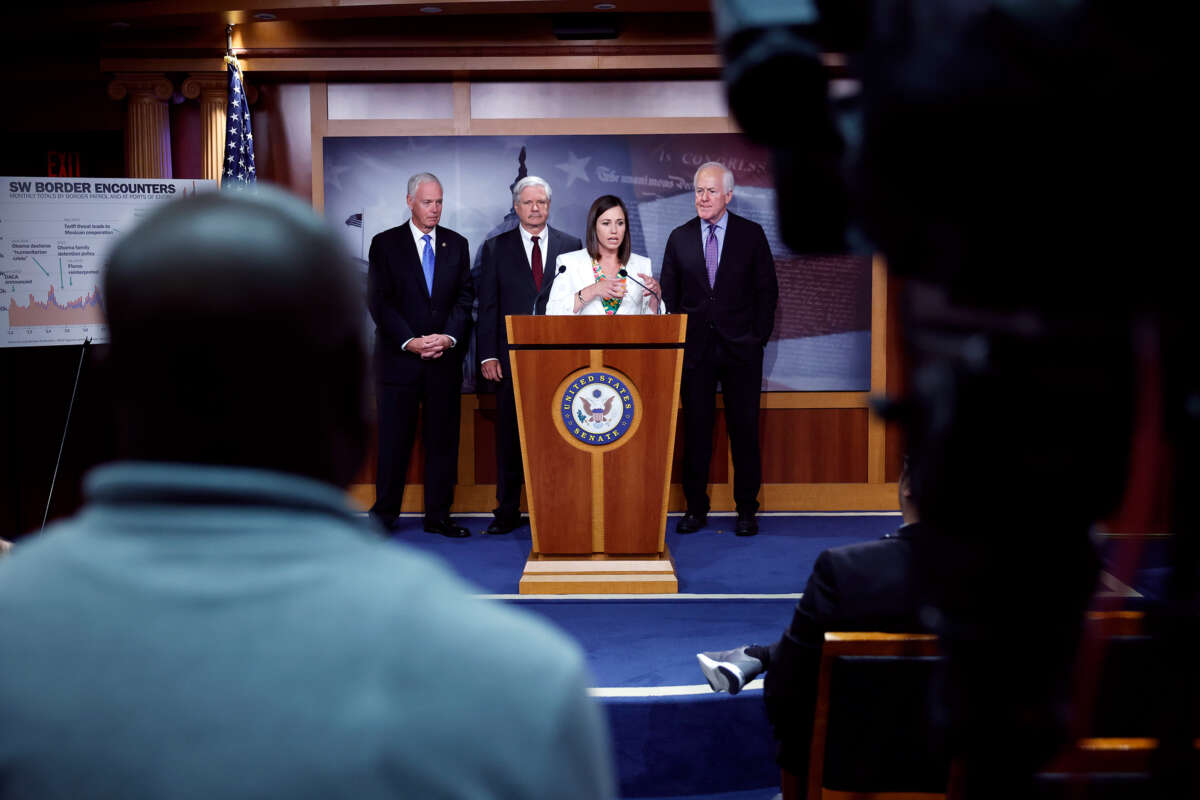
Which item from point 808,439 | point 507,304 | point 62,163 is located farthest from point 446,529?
point 62,163

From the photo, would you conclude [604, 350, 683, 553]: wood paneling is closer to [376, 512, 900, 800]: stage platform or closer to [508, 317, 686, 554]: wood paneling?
[508, 317, 686, 554]: wood paneling

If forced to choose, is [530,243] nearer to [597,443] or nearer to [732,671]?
[597,443]

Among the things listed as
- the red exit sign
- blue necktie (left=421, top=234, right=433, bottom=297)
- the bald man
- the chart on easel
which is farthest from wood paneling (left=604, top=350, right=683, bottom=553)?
the red exit sign

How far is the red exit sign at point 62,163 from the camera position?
17.5ft

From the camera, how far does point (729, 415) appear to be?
462cm

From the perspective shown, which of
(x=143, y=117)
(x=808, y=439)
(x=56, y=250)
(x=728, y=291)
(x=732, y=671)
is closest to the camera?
(x=732, y=671)

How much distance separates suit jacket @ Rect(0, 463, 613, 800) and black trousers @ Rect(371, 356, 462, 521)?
3997mm

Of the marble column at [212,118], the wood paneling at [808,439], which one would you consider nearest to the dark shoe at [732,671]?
the wood paneling at [808,439]

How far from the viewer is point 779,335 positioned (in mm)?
5117

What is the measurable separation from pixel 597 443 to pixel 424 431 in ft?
4.36

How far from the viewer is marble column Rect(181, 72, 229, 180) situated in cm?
482

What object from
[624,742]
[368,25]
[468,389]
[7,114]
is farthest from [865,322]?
[7,114]

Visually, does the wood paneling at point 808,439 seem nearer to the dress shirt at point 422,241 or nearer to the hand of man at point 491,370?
the hand of man at point 491,370

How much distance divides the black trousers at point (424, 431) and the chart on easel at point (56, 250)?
1209mm
